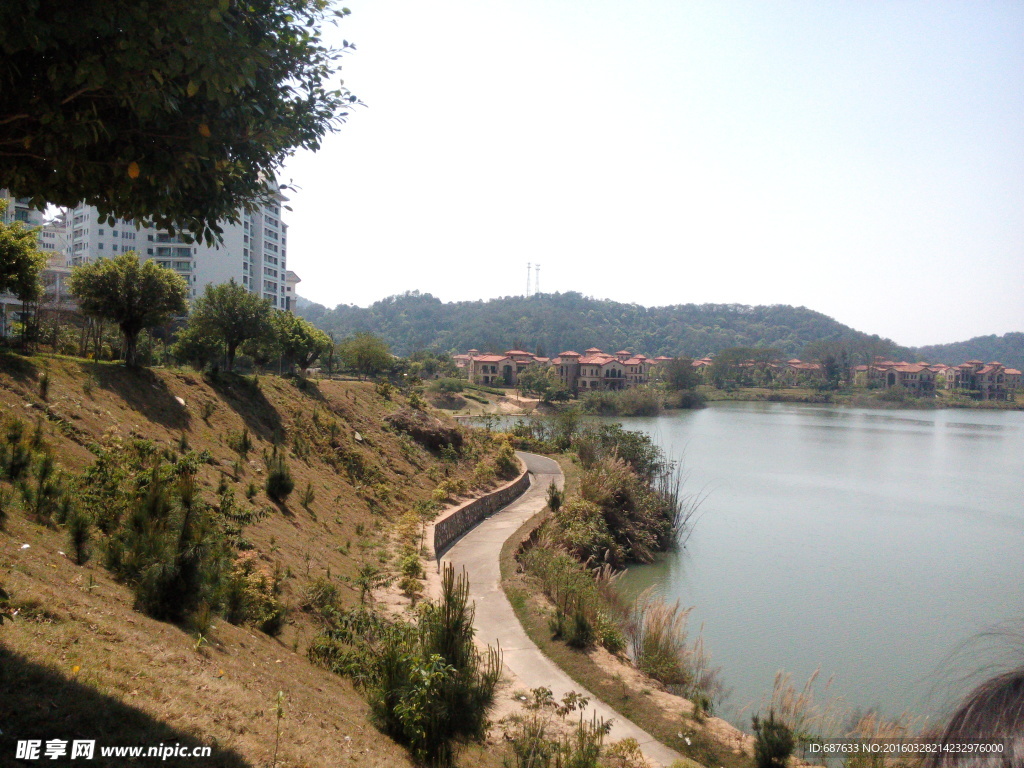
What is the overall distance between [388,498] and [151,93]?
13738 millimetres

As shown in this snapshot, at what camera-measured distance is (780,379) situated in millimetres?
108125

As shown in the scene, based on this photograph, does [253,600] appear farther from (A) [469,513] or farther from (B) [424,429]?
(B) [424,429]

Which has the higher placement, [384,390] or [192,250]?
[192,250]

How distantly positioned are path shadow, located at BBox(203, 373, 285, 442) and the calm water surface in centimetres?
1054

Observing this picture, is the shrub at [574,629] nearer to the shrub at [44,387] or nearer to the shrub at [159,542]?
the shrub at [159,542]

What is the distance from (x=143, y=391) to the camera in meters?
12.6

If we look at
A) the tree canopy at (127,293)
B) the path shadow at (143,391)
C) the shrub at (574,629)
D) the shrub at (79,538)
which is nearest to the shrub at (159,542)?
the shrub at (79,538)

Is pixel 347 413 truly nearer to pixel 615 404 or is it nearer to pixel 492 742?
pixel 492 742

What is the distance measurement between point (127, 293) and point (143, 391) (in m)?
2.65

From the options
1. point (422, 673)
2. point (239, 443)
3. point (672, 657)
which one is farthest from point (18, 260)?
point (672, 657)

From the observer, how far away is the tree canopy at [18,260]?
454 inches

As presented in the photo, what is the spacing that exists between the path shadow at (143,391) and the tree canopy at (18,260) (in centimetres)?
187

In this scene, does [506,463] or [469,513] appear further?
[506,463]

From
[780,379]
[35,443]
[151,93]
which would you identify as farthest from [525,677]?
[780,379]
